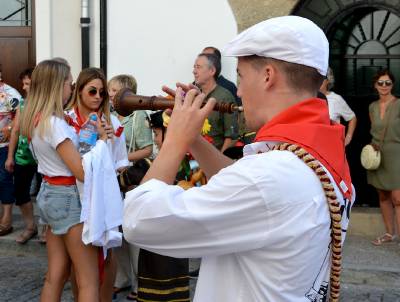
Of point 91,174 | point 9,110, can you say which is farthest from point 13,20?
point 91,174

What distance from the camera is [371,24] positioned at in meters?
7.98

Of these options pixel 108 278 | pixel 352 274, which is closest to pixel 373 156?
pixel 352 274

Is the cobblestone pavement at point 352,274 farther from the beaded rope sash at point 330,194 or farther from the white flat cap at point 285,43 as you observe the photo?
the white flat cap at point 285,43

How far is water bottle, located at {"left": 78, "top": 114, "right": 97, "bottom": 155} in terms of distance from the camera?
4.45 m

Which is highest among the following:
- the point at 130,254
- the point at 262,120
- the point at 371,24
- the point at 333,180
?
the point at 371,24

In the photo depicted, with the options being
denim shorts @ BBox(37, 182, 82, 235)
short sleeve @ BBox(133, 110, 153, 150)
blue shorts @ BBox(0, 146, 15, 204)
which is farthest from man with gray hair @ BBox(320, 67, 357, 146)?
denim shorts @ BBox(37, 182, 82, 235)

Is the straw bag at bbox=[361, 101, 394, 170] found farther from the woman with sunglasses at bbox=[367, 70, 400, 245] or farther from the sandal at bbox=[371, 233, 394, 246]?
the sandal at bbox=[371, 233, 394, 246]

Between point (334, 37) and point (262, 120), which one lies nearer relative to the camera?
point (262, 120)

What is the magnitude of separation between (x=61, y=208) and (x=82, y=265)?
358mm

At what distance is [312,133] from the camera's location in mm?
1746

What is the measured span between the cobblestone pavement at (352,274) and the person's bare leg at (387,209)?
216 millimetres

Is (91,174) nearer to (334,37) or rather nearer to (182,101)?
(182,101)

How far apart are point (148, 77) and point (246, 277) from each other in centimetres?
689

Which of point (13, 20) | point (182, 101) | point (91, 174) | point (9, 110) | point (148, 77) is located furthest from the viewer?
point (13, 20)
